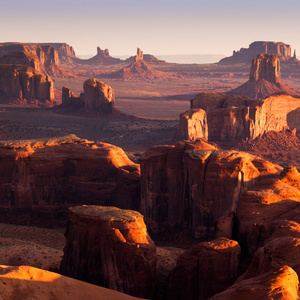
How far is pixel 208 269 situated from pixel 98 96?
329 feet

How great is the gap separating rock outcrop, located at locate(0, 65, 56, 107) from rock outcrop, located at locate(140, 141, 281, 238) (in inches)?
3742

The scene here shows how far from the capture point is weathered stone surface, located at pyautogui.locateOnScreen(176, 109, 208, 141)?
8038 centimetres

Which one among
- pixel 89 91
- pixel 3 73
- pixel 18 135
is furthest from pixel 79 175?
pixel 3 73

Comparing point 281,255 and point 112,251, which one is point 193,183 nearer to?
point 112,251

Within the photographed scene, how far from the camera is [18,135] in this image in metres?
105

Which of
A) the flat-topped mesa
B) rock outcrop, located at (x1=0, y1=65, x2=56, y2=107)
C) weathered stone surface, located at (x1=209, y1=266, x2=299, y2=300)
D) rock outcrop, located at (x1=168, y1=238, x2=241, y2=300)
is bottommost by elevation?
rock outcrop, located at (x1=168, y1=238, x2=241, y2=300)

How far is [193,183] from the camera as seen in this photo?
140 feet

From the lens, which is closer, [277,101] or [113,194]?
[113,194]

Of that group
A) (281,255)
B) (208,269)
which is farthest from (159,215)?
(281,255)

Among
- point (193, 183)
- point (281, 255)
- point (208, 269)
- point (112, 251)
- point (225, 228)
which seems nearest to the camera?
point (281, 255)

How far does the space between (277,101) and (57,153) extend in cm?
4790

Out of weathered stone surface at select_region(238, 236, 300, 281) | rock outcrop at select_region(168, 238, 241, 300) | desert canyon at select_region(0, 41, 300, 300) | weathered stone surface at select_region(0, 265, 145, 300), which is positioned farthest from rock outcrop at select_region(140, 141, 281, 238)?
weathered stone surface at select_region(0, 265, 145, 300)

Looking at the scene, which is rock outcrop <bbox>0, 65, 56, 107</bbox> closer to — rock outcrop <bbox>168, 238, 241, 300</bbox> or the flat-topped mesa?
the flat-topped mesa

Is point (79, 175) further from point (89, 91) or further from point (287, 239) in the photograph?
point (89, 91)
